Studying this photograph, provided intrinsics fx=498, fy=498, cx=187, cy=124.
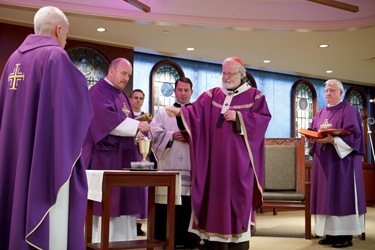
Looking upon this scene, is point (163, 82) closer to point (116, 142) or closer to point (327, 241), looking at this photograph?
point (327, 241)

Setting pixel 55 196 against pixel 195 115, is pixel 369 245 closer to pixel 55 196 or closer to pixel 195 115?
pixel 195 115

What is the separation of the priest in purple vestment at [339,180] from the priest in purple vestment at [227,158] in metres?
1.79

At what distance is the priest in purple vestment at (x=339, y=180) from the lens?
245 inches

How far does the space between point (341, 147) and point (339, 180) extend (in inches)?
17.6

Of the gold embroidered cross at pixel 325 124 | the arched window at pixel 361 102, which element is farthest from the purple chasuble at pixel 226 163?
the arched window at pixel 361 102

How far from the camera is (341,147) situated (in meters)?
6.20

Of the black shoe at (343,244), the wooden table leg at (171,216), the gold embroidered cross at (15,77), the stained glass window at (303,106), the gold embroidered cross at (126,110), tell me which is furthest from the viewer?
the stained glass window at (303,106)

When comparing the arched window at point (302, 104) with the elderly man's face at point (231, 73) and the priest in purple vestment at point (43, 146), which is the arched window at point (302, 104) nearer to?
the elderly man's face at point (231, 73)

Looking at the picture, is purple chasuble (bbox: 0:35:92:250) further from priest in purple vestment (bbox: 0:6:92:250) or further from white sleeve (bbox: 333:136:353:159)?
white sleeve (bbox: 333:136:353:159)

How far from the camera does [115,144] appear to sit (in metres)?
4.67

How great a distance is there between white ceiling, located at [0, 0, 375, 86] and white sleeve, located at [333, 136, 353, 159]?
2828mm

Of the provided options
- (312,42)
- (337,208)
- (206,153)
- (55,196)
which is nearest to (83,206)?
(55,196)

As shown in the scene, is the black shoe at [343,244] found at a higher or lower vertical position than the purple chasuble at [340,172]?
lower

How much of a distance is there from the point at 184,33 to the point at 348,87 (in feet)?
21.9
